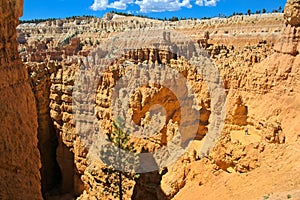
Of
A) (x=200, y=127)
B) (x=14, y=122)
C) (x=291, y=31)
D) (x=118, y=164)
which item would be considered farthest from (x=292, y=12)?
(x=14, y=122)

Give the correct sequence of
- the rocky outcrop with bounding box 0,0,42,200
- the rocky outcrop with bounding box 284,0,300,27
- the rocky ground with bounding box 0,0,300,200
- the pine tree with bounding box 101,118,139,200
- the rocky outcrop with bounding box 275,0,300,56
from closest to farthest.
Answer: the rocky outcrop with bounding box 0,0,42,200
the rocky ground with bounding box 0,0,300,200
the rocky outcrop with bounding box 284,0,300,27
the rocky outcrop with bounding box 275,0,300,56
the pine tree with bounding box 101,118,139,200

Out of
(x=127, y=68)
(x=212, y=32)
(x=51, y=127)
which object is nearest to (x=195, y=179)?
(x=127, y=68)

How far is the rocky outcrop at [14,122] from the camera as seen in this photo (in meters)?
7.20

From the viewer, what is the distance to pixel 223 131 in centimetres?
1312

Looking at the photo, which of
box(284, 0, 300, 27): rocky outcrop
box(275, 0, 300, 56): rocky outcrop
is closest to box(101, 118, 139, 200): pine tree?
box(275, 0, 300, 56): rocky outcrop

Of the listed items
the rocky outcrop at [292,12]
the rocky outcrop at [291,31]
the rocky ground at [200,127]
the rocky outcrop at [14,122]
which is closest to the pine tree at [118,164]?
the rocky ground at [200,127]

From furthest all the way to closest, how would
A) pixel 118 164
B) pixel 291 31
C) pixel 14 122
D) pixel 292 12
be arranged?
pixel 118 164 < pixel 291 31 < pixel 292 12 < pixel 14 122

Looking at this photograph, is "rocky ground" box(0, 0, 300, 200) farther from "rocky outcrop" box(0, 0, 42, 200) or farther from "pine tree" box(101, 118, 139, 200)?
"rocky outcrop" box(0, 0, 42, 200)

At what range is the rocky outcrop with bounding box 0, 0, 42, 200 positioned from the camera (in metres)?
7.20

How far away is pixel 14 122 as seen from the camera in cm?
771

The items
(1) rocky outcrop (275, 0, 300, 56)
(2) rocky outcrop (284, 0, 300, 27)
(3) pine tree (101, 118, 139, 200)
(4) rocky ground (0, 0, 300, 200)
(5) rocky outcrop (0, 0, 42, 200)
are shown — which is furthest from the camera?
(3) pine tree (101, 118, 139, 200)

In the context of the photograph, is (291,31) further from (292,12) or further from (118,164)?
(118,164)

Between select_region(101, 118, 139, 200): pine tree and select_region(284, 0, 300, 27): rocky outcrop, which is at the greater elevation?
select_region(284, 0, 300, 27): rocky outcrop

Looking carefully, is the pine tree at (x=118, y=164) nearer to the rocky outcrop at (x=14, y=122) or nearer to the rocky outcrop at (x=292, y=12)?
the rocky outcrop at (x=14, y=122)
